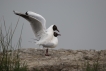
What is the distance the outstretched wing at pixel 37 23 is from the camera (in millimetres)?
7703

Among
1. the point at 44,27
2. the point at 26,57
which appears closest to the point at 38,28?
the point at 44,27

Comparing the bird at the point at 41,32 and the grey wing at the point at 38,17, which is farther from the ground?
the grey wing at the point at 38,17

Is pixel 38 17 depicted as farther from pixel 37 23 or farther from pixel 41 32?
pixel 41 32

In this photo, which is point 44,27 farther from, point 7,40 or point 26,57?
point 7,40

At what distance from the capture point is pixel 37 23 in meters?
8.03

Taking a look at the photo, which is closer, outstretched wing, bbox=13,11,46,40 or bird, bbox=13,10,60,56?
outstretched wing, bbox=13,11,46,40

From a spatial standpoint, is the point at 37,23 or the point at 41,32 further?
the point at 41,32

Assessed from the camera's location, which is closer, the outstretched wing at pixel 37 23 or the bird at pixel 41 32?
the outstretched wing at pixel 37 23

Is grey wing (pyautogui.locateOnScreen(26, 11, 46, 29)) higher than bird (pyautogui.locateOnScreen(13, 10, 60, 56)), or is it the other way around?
grey wing (pyautogui.locateOnScreen(26, 11, 46, 29))

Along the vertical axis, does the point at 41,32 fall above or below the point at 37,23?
below

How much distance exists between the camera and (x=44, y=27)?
8211 millimetres

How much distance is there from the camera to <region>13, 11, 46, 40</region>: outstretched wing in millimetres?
7703

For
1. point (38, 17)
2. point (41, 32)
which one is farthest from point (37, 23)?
point (41, 32)

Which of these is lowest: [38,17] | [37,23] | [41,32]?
[41,32]
